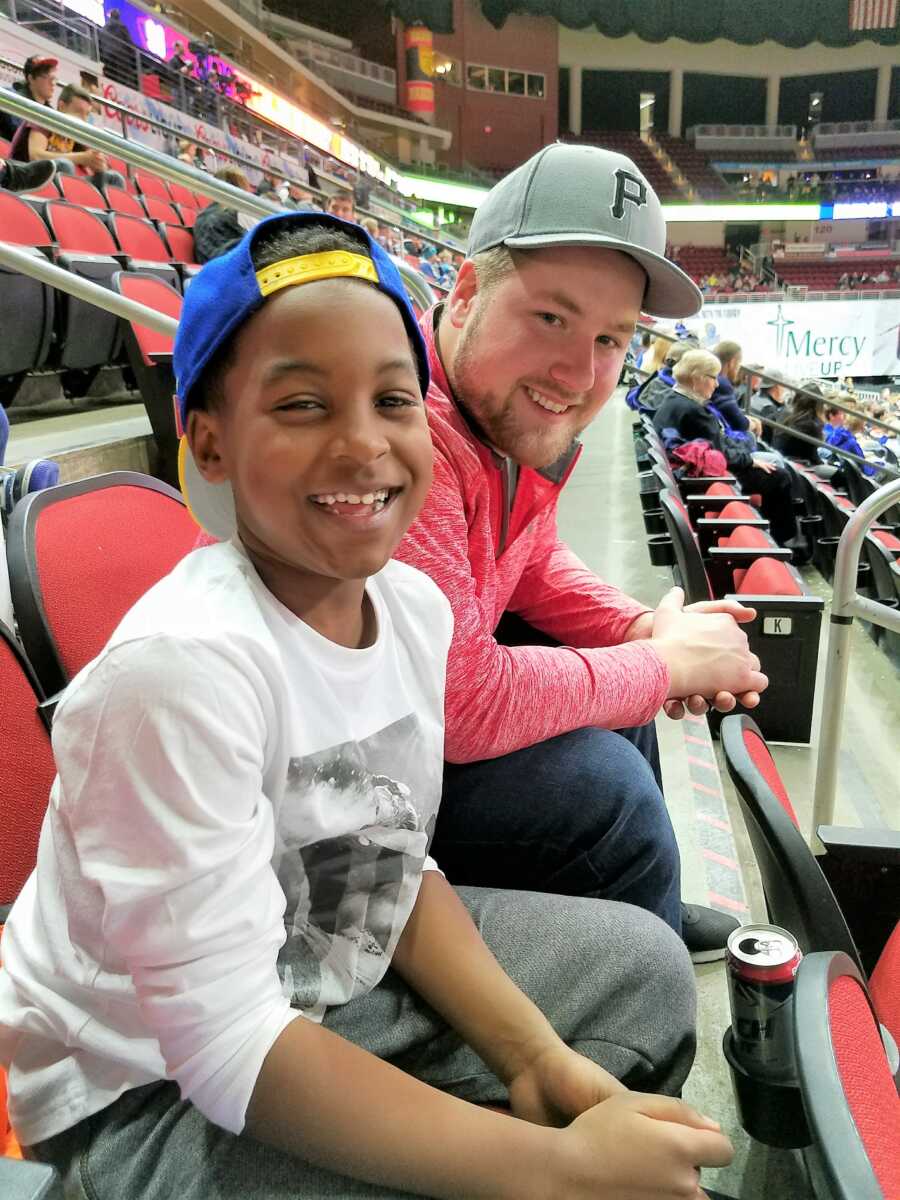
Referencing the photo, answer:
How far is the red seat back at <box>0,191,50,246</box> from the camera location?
118 inches

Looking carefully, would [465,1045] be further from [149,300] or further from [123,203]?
[123,203]

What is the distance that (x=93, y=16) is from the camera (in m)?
10.8

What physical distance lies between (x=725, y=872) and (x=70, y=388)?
296cm

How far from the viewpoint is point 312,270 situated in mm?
632

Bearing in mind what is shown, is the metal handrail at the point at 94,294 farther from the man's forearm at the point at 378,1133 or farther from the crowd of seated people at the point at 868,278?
the crowd of seated people at the point at 868,278

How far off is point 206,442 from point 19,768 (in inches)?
16.1

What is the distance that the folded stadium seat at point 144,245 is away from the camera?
3.51 meters

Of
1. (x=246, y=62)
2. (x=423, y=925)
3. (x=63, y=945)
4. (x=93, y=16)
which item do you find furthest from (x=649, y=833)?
(x=246, y=62)

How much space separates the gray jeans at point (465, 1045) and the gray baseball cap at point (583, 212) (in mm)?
704

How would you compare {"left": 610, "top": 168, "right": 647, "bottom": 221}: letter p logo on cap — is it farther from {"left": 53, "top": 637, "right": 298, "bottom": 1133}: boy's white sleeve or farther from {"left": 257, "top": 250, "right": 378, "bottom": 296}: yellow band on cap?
{"left": 53, "top": 637, "right": 298, "bottom": 1133}: boy's white sleeve

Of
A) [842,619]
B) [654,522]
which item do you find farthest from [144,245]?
[842,619]

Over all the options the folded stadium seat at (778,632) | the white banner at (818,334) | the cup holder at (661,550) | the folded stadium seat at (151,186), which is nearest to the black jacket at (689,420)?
the cup holder at (661,550)

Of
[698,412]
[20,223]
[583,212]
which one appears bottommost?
[698,412]

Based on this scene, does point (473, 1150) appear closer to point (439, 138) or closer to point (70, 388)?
point (70, 388)
